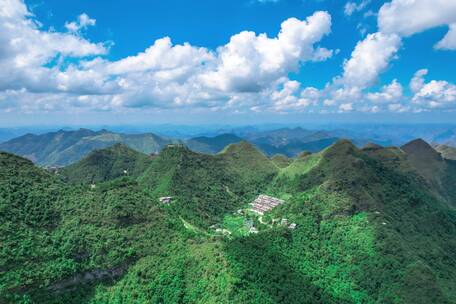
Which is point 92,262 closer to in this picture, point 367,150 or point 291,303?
point 291,303

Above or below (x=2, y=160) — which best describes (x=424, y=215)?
below

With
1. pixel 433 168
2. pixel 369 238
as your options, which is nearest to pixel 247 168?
pixel 369 238

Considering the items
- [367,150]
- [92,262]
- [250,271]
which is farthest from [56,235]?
[367,150]

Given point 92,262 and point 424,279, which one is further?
point 424,279

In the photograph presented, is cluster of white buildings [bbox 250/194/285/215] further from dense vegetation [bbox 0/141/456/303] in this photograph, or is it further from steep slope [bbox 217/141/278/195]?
steep slope [bbox 217/141/278/195]

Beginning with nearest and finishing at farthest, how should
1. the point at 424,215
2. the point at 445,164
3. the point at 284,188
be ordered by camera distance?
the point at 424,215 < the point at 284,188 < the point at 445,164

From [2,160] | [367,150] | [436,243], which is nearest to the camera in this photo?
[2,160]

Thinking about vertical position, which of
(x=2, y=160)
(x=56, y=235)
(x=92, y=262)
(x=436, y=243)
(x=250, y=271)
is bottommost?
(x=436, y=243)

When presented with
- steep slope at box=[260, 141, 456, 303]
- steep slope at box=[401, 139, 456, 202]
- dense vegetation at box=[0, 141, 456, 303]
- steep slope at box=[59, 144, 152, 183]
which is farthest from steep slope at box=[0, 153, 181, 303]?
steep slope at box=[401, 139, 456, 202]
